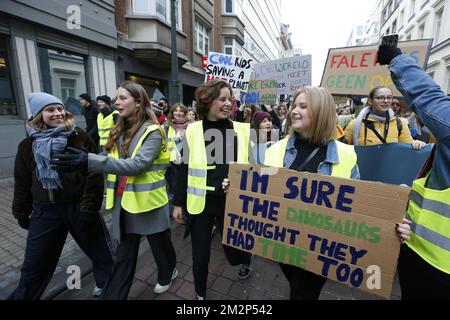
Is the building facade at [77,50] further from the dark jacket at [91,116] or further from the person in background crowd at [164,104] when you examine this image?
the dark jacket at [91,116]

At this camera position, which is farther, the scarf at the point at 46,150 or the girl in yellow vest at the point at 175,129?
the girl in yellow vest at the point at 175,129

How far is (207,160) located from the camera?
7.14 ft

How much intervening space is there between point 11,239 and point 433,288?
465 centimetres

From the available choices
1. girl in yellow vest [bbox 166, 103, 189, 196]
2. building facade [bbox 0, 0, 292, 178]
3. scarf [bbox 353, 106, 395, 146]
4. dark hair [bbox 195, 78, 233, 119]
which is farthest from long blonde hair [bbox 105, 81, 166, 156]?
building facade [bbox 0, 0, 292, 178]

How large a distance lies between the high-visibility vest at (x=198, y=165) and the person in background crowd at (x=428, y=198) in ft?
3.87

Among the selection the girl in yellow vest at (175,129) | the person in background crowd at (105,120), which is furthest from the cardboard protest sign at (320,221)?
the girl in yellow vest at (175,129)

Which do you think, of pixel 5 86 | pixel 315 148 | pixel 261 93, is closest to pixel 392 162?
pixel 315 148

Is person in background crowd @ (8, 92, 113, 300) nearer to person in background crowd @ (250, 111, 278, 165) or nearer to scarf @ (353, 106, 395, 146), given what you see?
person in background crowd @ (250, 111, 278, 165)

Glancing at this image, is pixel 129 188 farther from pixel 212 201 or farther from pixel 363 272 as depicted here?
pixel 363 272

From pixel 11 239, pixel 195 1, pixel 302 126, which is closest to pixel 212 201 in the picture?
pixel 302 126

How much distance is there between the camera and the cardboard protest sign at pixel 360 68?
3158 mm

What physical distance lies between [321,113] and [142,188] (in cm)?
155

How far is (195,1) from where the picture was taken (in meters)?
13.9

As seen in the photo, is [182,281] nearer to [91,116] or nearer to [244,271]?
[244,271]
